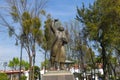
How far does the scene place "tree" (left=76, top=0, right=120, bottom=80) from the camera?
28.4 metres

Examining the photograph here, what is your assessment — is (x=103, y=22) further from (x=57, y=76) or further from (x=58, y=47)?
(x=57, y=76)

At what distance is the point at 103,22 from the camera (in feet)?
105

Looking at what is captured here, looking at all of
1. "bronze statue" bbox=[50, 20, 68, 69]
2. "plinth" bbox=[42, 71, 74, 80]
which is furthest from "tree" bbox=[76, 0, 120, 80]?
"plinth" bbox=[42, 71, 74, 80]

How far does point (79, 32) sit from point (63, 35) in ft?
85.1

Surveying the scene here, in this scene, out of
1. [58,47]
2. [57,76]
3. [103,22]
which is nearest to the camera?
[57,76]

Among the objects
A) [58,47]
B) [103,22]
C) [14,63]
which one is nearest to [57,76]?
[58,47]

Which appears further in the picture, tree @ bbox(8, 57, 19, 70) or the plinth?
tree @ bbox(8, 57, 19, 70)

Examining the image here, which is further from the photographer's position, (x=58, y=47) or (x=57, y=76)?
(x=58, y=47)

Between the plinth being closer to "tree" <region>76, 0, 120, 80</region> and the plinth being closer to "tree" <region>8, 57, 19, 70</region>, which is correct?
"tree" <region>76, 0, 120, 80</region>

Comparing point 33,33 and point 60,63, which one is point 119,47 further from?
point 60,63

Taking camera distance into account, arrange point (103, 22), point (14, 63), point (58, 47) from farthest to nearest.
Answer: point (14, 63) < point (103, 22) < point (58, 47)

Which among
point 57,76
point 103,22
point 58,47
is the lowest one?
point 57,76

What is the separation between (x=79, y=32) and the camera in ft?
143

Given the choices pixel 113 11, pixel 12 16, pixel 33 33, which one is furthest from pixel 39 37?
pixel 113 11
